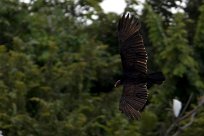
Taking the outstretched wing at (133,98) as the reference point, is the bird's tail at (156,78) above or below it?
above

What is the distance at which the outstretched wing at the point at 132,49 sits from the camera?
6.68 meters

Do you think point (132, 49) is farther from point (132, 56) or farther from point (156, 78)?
point (156, 78)

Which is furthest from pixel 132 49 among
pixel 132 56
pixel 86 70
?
pixel 86 70

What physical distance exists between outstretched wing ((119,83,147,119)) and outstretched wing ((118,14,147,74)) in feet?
0.48

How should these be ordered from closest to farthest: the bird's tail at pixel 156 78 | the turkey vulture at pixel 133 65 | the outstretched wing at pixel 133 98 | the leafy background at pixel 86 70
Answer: the bird's tail at pixel 156 78
the turkey vulture at pixel 133 65
the outstretched wing at pixel 133 98
the leafy background at pixel 86 70

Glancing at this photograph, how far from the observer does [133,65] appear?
672cm

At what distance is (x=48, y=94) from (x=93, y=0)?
233 centimetres

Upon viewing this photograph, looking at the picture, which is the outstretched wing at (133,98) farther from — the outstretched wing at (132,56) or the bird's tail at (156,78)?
the bird's tail at (156,78)

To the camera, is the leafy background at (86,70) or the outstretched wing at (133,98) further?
the leafy background at (86,70)

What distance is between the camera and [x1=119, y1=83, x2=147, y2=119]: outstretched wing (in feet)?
22.2

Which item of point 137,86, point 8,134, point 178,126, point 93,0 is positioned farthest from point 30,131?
point 137,86

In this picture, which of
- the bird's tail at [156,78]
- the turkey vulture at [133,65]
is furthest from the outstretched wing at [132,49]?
the bird's tail at [156,78]

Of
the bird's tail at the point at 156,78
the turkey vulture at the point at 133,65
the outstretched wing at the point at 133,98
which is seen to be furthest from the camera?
the outstretched wing at the point at 133,98

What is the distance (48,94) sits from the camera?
1145cm
